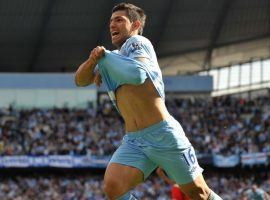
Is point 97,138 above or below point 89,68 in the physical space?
below

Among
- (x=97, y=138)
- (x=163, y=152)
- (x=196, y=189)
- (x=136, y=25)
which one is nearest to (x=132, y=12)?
(x=136, y=25)

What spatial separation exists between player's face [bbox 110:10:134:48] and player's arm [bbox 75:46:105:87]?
0.35 m

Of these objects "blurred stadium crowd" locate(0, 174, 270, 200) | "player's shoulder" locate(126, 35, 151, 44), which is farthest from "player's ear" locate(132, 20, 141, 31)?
"blurred stadium crowd" locate(0, 174, 270, 200)

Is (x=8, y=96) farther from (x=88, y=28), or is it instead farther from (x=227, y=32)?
(x=227, y=32)

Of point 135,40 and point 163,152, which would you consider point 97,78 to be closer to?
Answer: point 135,40

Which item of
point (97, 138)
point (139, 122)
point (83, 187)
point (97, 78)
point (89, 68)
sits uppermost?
point (89, 68)

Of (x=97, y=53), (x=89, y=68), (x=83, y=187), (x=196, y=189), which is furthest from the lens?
(x=83, y=187)

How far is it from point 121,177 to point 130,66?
1.02 meters

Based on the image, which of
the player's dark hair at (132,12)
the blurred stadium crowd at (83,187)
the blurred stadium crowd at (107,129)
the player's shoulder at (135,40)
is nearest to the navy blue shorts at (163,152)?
the player's shoulder at (135,40)

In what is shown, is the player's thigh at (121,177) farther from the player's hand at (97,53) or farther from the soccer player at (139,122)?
the player's hand at (97,53)

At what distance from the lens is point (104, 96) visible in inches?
1770

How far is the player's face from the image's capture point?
714cm

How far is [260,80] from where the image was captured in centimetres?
5272

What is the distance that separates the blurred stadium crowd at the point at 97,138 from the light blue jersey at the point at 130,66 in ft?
88.8
